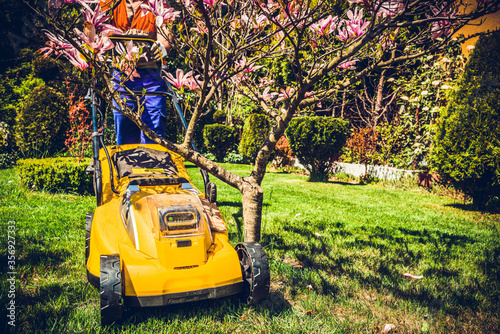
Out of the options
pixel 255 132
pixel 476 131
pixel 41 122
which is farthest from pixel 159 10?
pixel 255 132

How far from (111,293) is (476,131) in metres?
5.86

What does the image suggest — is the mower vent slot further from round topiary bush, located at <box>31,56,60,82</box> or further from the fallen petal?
round topiary bush, located at <box>31,56,60,82</box>

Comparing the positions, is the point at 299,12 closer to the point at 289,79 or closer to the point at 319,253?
the point at 319,253

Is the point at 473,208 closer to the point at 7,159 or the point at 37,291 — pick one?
the point at 37,291

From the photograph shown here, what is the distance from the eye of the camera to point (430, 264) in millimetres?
3176

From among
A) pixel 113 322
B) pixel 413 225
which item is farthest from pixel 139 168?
pixel 413 225

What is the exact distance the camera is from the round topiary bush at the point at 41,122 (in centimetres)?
790

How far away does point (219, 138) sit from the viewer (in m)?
13.0

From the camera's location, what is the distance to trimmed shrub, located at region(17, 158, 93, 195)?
17.2 ft

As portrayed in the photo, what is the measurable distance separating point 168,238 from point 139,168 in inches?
36.4

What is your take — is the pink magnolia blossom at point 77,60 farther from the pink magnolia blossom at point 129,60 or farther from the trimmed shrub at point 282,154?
the trimmed shrub at point 282,154

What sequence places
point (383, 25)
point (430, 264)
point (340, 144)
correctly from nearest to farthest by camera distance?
1. point (383, 25)
2. point (430, 264)
3. point (340, 144)

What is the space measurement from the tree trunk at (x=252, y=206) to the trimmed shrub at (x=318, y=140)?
6.09 meters

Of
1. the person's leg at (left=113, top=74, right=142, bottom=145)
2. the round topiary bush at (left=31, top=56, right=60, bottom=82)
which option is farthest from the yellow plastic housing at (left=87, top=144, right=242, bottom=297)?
the round topiary bush at (left=31, top=56, right=60, bottom=82)
